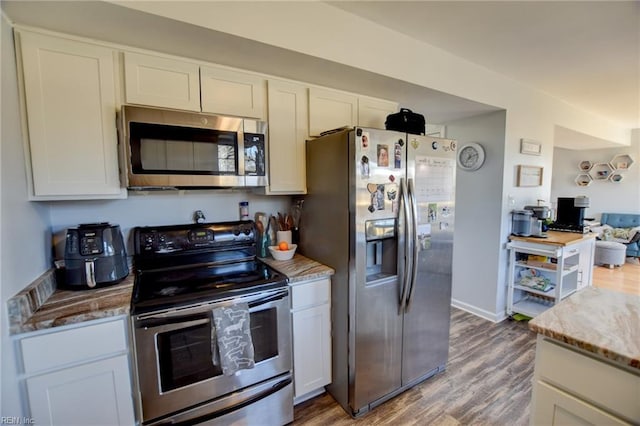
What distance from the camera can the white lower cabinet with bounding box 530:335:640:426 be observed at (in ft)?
2.93

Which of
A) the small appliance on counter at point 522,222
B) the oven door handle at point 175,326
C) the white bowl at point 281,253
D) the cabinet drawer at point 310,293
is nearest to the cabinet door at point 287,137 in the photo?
the white bowl at point 281,253

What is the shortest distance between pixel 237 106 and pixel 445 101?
184 centimetres

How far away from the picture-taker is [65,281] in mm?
1450

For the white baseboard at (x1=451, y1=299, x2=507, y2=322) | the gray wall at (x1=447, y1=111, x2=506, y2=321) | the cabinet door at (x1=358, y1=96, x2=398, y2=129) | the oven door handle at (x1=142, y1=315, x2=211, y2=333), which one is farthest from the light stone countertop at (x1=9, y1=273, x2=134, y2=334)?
the white baseboard at (x1=451, y1=299, x2=507, y2=322)

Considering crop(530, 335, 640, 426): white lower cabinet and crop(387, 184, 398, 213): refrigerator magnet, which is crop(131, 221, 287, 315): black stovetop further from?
crop(530, 335, 640, 426): white lower cabinet

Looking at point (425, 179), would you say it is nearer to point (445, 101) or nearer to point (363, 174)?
point (363, 174)

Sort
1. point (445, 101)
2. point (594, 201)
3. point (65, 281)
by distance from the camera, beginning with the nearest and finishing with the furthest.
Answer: point (65, 281)
point (445, 101)
point (594, 201)

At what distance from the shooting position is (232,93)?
1.82m

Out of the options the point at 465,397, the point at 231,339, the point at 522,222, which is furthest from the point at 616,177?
the point at 231,339

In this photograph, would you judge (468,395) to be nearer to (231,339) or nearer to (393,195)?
(393,195)

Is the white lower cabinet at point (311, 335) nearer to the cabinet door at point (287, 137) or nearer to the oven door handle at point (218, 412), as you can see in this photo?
the oven door handle at point (218, 412)

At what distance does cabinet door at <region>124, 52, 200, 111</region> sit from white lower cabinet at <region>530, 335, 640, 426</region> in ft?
6.89

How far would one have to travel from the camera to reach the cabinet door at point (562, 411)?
3.07 ft

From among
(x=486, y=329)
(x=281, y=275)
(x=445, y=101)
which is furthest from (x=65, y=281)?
(x=486, y=329)
